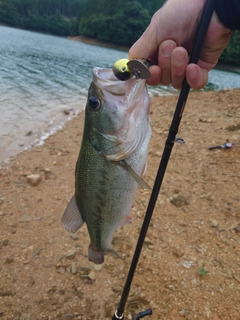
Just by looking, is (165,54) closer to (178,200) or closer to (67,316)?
(67,316)

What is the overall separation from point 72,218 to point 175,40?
5.30 feet

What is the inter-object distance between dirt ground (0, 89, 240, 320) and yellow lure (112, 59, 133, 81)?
8.21 feet

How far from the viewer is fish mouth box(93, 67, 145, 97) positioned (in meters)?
1.87

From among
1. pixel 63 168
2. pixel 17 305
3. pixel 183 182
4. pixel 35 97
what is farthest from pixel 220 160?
pixel 35 97

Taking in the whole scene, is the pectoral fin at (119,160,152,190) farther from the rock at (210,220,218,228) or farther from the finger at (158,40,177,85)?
the rock at (210,220,218,228)

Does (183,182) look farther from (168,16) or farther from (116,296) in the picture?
(168,16)

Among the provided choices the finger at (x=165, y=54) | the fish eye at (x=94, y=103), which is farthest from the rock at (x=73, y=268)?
the finger at (x=165, y=54)

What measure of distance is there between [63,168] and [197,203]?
3.23 meters

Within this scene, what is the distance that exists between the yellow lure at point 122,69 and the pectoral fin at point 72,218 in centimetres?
98

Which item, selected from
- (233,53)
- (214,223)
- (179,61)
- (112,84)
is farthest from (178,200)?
(233,53)

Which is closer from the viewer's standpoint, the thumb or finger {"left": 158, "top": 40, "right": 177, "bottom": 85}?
finger {"left": 158, "top": 40, "right": 177, "bottom": 85}

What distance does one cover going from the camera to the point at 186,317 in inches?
115

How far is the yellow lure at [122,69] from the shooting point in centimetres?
178

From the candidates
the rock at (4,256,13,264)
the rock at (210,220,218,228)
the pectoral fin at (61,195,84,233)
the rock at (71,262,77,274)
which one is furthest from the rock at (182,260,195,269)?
the rock at (4,256,13,264)
